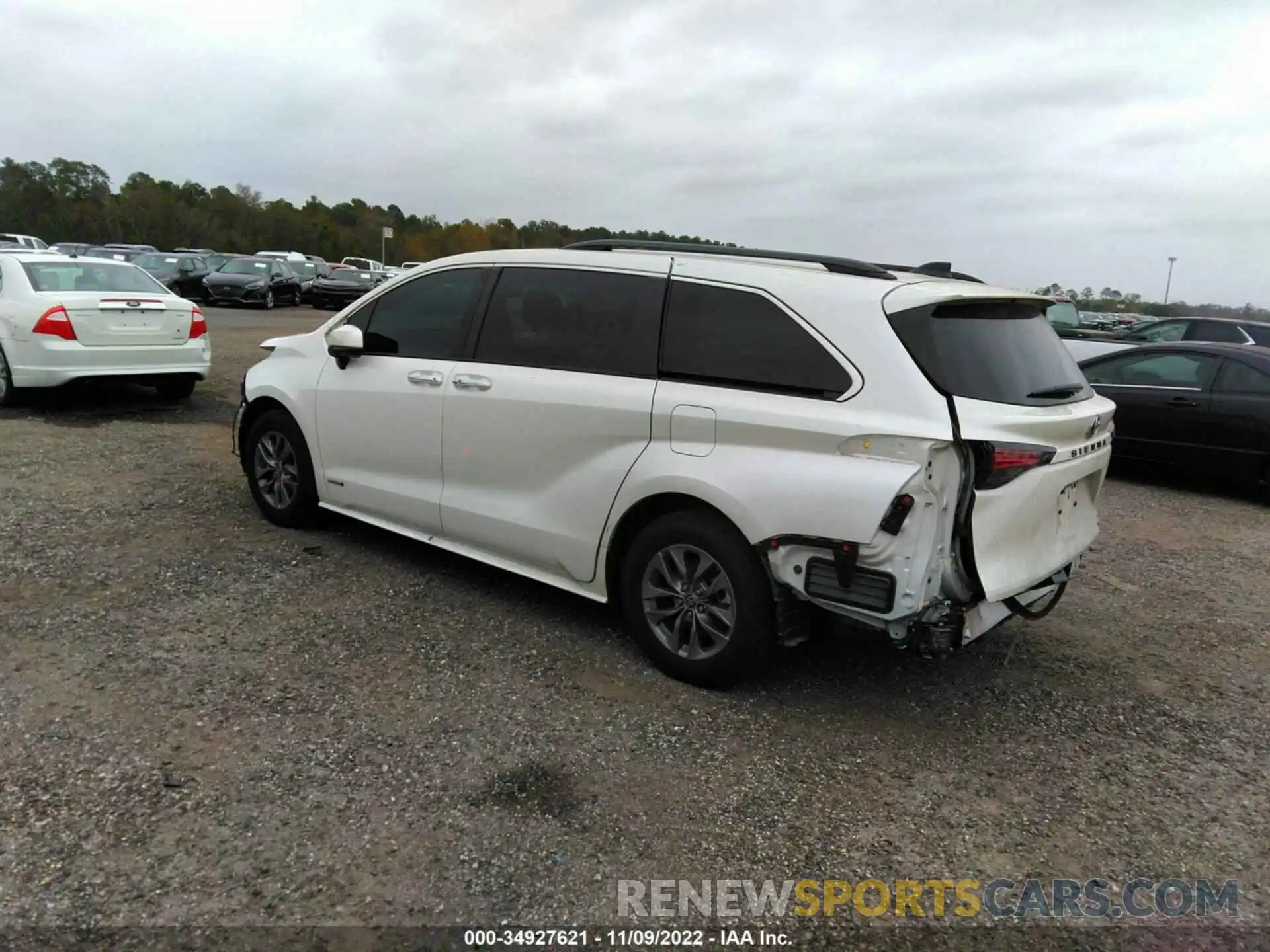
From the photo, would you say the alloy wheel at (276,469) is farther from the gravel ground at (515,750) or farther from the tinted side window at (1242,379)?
the tinted side window at (1242,379)

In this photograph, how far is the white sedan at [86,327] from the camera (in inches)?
324

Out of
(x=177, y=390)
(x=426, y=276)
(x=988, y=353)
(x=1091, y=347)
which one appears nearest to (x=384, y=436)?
(x=426, y=276)

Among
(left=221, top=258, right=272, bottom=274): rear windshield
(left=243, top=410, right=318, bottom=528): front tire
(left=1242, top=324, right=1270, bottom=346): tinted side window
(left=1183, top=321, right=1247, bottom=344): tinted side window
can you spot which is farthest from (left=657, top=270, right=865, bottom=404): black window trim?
(left=221, top=258, right=272, bottom=274): rear windshield

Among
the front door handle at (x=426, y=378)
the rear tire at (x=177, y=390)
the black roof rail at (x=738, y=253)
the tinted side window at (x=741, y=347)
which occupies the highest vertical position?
the black roof rail at (x=738, y=253)

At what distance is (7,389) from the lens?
28.3 feet

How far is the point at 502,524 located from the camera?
A: 430cm

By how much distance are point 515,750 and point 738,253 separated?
2379 millimetres

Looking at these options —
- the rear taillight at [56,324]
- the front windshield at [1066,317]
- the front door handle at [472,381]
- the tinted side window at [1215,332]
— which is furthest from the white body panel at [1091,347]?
the rear taillight at [56,324]

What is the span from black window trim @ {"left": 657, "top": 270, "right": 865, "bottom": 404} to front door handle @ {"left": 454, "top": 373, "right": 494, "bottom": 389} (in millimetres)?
968

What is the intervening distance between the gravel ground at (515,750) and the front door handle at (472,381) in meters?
1.12

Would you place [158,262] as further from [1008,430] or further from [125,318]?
[1008,430]

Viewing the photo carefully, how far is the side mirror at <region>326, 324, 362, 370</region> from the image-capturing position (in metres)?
4.90

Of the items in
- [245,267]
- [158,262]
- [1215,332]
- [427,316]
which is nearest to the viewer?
[427,316]

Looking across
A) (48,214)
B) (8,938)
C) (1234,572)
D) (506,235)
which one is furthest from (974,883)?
(48,214)
